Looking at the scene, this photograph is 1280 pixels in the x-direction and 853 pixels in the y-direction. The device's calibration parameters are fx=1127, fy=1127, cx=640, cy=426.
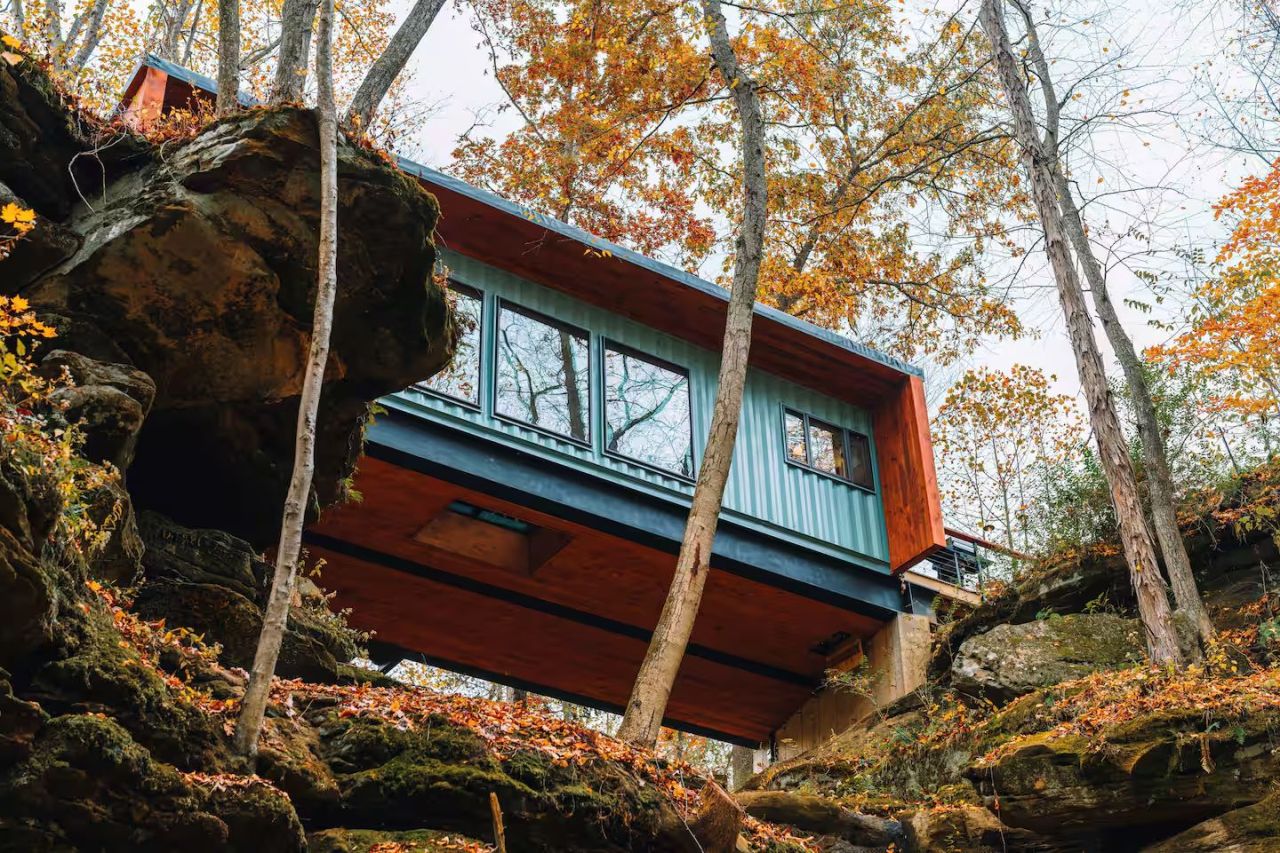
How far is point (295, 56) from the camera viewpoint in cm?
1061

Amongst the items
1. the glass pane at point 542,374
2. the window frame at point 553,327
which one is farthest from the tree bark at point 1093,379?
the glass pane at point 542,374

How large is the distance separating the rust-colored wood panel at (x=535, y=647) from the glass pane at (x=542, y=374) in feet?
9.35

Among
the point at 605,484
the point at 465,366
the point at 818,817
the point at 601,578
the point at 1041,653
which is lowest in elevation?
the point at 818,817

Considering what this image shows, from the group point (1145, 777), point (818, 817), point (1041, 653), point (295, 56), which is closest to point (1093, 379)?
point (1041, 653)

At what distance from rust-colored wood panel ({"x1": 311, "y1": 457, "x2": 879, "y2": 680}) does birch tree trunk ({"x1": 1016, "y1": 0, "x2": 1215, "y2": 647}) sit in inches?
175

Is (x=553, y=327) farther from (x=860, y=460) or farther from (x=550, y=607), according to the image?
(x=860, y=460)

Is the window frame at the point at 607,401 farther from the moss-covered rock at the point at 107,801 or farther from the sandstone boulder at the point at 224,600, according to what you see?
the moss-covered rock at the point at 107,801

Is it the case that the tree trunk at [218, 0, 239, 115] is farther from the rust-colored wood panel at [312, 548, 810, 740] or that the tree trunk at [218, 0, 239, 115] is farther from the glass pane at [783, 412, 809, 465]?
the glass pane at [783, 412, 809, 465]

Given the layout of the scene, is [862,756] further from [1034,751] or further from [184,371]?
[184,371]

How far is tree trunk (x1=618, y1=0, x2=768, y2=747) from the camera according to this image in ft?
30.9

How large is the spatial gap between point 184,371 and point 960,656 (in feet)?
29.0

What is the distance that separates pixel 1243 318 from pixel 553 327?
1138cm

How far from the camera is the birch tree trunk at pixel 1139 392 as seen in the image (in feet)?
39.1

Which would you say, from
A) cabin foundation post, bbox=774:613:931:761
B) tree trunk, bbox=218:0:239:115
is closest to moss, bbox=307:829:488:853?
tree trunk, bbox=218:0:239:115
